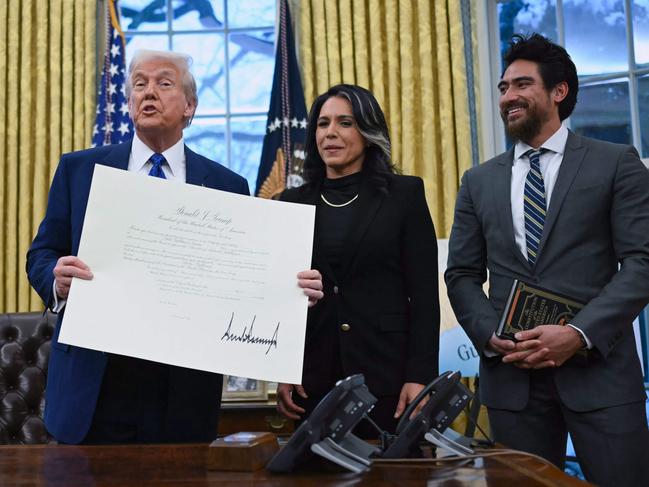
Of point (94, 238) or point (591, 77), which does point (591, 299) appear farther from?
point (591, 77)

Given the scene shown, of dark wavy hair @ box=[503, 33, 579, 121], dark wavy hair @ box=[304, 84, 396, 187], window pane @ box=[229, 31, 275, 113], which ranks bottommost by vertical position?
dark wavy hair @ box=[304, 84, 396, 187]

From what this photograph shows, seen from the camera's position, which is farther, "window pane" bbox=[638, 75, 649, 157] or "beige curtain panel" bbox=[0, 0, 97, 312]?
"beige curtain panel" bbox=[0, 0, 97, 312]

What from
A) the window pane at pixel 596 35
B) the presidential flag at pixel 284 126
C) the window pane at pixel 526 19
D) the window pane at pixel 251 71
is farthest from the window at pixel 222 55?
the window pane at pixel 596 35

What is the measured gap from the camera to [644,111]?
A: 16.3 feet

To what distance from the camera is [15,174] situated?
528 centimetres

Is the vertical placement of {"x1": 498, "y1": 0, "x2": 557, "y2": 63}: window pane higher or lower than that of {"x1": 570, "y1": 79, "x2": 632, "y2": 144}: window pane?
higher

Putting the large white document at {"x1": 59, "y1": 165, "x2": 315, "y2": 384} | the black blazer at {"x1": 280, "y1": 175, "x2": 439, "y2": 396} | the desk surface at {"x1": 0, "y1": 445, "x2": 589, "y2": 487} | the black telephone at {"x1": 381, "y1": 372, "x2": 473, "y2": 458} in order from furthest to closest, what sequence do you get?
the black blazer at {"x1": 280, "y1": 175, "x2": 439, "y2": 396}
the large white document at {"x1": 59, "y1": 165, "x2": 315, "y2": 384}
the black telephone at {"x1": 381, "y1": 372, "x2": 473, "y2": 458}
the desk surface at {"x1": 0, "y1": 445, "x2": 589, "y2": 487}

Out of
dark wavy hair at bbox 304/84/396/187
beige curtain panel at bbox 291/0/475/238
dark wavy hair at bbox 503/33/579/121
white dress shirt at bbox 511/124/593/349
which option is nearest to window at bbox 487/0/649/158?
beige curtain panel at bbox 291/0/475/238

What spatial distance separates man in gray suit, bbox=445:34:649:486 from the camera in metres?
2.40

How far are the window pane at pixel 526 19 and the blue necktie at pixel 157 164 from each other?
11.6 feet

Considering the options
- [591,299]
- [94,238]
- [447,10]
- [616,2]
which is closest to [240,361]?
[94,238]

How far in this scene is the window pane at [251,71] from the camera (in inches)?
221

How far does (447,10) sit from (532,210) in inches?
113

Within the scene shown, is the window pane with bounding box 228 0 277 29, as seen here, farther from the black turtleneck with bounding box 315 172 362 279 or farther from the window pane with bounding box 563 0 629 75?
the black turtleneck with bounding box 315 172 362 279
